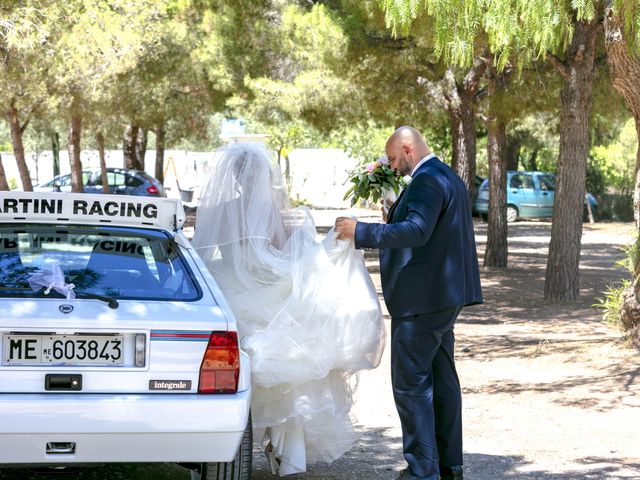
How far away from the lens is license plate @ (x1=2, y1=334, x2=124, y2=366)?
461 centimetres

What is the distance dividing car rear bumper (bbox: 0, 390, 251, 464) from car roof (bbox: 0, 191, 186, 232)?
1.22 m

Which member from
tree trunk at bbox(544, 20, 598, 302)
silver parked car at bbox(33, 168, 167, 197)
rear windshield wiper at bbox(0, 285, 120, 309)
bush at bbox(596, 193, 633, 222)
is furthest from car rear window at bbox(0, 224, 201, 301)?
bush at bbox(596, 193, 633, 222)

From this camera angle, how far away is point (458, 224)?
554 centimetres

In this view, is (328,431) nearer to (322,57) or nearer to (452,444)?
(452,444)

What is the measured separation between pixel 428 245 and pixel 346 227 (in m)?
0.45

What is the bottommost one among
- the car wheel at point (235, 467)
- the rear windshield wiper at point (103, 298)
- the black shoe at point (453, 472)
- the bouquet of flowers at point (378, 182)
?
the black shoe at point (453, 472)

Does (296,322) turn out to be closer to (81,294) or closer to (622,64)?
(81,294)

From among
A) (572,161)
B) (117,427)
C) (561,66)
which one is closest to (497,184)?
(572,161)

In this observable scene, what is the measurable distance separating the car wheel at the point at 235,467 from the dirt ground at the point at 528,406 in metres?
1.02

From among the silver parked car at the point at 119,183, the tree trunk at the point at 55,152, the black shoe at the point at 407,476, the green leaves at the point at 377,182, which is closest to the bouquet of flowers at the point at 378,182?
the green leaves at the point at 377,182

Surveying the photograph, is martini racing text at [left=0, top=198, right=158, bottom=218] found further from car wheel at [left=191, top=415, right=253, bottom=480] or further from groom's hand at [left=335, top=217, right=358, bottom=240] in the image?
car wheel at [left=191, top=415, right=253, bottom=480]

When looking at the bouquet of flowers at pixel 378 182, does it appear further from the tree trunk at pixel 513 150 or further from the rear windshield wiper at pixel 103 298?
the tree trunk at pixel 513 150

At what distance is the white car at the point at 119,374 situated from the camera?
4.54 meters

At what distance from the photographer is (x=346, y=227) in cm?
563
